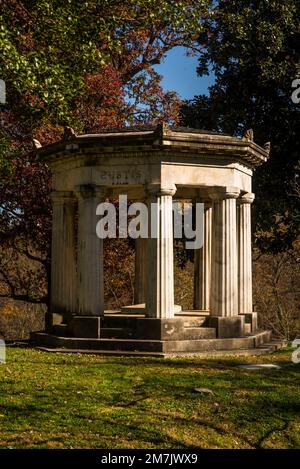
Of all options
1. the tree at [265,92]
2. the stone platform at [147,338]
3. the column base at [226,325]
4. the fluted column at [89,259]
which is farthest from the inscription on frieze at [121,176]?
the tree at [265,92]

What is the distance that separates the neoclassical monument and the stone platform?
26mm

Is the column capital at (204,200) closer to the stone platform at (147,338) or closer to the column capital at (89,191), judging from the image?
the column capital at (89,191)

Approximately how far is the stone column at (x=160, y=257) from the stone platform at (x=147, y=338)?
39cm

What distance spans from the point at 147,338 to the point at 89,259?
8.93 ft

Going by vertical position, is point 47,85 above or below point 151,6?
below

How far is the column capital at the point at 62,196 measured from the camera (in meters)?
20.5

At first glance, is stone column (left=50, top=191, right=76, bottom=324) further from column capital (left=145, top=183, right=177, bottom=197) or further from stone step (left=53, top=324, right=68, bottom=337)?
column capital (left=145, top=183, right=177, bottom=197)

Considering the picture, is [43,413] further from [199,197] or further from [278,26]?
[278,26]

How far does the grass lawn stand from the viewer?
32.2 feet

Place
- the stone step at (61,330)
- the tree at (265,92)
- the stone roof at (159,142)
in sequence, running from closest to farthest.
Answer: the stone roof at (159,142)
the stone step at (61,330)
the tree at (265,92)

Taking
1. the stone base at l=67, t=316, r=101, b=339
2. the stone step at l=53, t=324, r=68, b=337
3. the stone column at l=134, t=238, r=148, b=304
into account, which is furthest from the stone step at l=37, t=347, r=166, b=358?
the stone column at l=134, t=238, r=148, b=304

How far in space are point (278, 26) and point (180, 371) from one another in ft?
60.5

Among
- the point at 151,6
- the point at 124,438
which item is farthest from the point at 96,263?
the point at 124,438

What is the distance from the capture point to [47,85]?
17.4m
